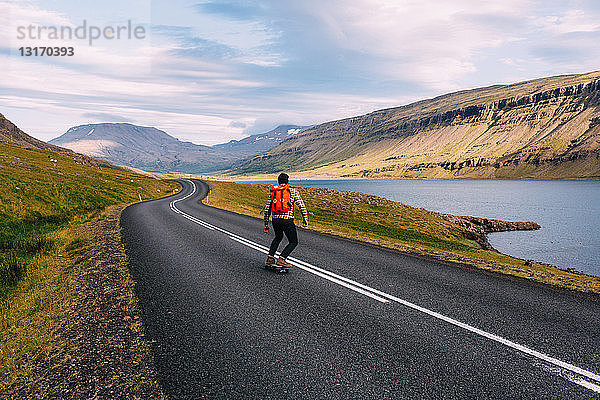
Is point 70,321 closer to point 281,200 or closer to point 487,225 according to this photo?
point 281,200

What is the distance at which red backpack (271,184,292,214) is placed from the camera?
33.4 ft

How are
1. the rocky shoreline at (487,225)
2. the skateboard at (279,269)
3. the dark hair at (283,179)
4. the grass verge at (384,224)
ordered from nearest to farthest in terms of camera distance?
the dark hair at (283,179), the skateboard at (279,269), the grass verge at (384,224), the rocky shoreline at (487,225)

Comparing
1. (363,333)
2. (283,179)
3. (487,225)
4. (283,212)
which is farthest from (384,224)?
(363,333)

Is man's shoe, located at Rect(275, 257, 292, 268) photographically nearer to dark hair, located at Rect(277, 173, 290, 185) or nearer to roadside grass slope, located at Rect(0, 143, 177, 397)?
dark hair, located at Rect(277, 173, 290, 185)

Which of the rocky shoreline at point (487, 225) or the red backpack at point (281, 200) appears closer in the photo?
the red backpack at point (281, 200)

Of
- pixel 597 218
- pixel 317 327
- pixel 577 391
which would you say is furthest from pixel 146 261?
pixel 597 218

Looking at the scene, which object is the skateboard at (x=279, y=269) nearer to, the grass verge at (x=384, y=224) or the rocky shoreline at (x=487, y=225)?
the grass verge at (x=384, y=224)

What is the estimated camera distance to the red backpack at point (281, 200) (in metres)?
10.2

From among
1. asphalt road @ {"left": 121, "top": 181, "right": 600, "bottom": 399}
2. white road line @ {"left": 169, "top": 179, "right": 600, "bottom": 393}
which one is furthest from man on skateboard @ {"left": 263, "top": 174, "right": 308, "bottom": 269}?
white road line @ {"left": 169, "top": 179, "right": 600, "bottom": 393}

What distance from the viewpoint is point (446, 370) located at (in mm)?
4863

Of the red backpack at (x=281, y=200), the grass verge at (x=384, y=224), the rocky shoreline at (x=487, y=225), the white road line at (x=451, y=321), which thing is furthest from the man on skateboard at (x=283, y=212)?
the rocky shoreline at (x=487, y=225)

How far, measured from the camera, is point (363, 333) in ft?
19.9

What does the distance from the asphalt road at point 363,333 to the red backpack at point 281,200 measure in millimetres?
2059

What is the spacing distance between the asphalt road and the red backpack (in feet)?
6.76
